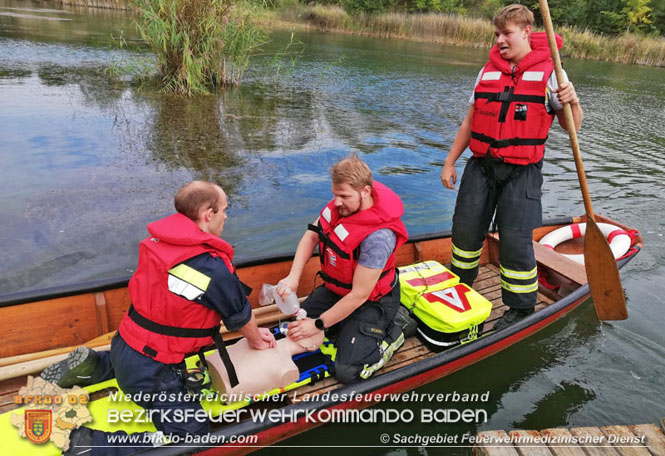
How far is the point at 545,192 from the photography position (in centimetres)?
786

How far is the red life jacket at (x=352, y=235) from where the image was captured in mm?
2861

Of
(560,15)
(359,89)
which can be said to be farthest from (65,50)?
(560,15)

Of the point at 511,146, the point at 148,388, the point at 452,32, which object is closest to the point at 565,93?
the point at 511,146

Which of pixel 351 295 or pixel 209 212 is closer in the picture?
pixel 209 212

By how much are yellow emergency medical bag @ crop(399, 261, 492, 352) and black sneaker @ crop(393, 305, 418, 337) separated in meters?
0.04

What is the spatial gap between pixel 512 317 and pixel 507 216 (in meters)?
0.87

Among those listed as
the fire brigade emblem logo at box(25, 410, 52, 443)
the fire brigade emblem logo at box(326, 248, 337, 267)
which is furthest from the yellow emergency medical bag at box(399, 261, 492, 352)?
the fire brigade emblem logo at box(25, 410, 52, 443)

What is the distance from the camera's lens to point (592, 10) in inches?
1401

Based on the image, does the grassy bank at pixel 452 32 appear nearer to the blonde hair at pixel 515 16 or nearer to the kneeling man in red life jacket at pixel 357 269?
the blonde hair at pixel 515 16

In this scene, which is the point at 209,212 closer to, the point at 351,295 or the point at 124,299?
the point at 351,295

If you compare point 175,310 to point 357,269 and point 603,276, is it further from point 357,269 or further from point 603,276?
point 603,276

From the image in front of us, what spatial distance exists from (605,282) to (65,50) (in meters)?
16.5

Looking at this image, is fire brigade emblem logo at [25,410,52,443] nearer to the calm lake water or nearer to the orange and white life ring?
the calm lake water

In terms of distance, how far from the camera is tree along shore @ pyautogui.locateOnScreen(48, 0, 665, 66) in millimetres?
24984
